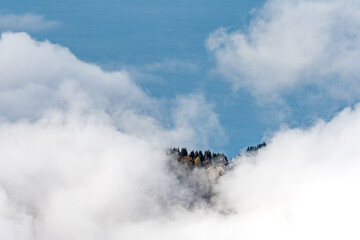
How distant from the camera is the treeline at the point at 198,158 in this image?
497 feet

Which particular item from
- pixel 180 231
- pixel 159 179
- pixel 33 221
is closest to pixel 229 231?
pixel 180 231

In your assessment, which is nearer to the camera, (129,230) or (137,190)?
(129,230)

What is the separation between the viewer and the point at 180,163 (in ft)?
495

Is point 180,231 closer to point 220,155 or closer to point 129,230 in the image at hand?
point 129,230

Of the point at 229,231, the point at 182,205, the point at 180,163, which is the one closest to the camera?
the point at 229,231

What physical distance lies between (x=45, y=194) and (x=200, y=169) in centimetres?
2463

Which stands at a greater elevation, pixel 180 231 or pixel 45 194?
pixel 45 194

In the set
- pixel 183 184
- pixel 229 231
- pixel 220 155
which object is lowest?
pixel 229 231

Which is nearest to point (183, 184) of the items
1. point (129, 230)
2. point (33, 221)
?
point (129, 230)

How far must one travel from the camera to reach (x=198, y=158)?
154 m

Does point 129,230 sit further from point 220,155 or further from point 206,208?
point 220,155

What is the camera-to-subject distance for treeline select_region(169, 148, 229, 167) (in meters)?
151

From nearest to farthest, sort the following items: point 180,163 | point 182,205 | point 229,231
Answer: point 229,231 < point 182,205 < point 180,163

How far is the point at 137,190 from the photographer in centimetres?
14488
